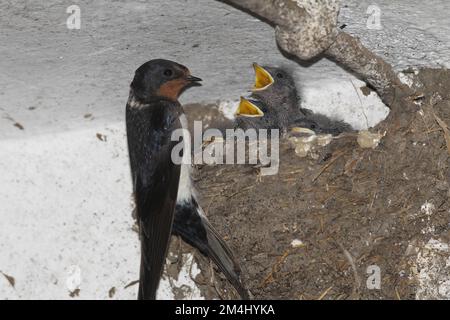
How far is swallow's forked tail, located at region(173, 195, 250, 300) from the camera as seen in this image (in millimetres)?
3469

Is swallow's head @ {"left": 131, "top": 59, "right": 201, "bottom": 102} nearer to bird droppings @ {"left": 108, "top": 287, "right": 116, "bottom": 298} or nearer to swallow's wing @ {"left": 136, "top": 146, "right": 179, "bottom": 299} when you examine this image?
swallow's wing @ {"left": 136, "top": 146, "right": 179, "bottom": 299}

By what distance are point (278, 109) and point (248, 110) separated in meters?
0.18

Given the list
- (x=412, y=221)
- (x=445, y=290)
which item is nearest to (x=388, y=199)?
(x=412, y=221)

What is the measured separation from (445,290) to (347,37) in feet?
3.57

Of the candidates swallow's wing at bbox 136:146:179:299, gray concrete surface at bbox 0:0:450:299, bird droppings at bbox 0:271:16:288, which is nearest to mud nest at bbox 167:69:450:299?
swallow's wing at bbox 136:146:179:299

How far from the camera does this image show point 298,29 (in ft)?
10.2

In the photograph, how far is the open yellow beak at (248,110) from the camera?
13.0 ft

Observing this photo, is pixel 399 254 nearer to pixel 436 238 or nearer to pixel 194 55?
pixel 436 238

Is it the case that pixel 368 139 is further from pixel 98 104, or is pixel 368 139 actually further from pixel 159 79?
pixel 98 104

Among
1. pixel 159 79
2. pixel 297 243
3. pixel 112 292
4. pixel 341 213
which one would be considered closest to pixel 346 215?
pixel 341 213

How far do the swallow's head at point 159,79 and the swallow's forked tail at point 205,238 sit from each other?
1.49 ft

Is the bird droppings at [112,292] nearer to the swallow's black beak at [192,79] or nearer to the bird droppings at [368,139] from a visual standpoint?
the swallow's black beak at [192,79]

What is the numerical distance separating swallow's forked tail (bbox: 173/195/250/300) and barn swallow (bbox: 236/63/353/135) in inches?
21.4

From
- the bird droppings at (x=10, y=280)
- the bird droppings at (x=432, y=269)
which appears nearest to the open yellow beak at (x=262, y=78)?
the bird droppings at (x=432, y=269)
